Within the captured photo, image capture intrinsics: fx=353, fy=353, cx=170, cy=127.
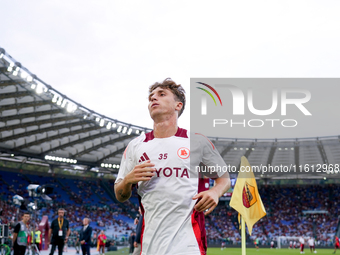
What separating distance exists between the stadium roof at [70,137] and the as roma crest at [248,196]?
15845mm

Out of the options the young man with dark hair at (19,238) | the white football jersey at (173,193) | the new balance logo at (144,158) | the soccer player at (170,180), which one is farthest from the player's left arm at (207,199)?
the young man with dark hair at (19,238)

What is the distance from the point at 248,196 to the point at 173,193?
517 cm

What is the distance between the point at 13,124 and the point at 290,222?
32.4 m

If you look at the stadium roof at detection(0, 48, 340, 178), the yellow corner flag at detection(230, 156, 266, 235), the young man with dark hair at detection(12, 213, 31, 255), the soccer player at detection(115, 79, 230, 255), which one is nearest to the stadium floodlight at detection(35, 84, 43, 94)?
the stadium roof at detection(0, 48, 340, 178)

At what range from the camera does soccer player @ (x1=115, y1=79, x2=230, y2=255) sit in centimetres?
253

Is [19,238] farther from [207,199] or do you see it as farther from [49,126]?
[49,126]

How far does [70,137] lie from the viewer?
3080 centimetres

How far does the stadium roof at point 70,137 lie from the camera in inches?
894

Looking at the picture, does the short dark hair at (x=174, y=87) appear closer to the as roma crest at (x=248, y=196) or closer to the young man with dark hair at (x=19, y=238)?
the as roma crest at (x=248, y=196)

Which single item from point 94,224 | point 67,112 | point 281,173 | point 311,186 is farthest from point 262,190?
point 67,112

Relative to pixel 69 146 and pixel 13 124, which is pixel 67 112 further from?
pixel 69 146

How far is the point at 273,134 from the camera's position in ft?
121

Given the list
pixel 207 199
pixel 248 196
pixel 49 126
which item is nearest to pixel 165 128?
pixel 207 199

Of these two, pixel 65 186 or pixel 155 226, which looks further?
pixel 65 186
